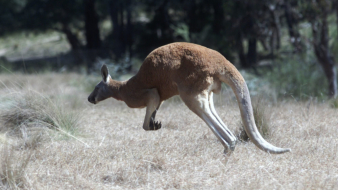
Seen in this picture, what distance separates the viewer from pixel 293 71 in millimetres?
13273

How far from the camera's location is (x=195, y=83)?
5125 mm

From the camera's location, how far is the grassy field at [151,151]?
168 inches

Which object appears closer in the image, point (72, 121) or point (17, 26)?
point (72, 121)

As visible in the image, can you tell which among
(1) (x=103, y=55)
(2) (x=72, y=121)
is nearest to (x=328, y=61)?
(2) (x=72, y=121)

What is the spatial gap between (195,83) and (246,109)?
0.71m

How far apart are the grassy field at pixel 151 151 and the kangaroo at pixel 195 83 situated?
37 cm

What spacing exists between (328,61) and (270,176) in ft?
29.2

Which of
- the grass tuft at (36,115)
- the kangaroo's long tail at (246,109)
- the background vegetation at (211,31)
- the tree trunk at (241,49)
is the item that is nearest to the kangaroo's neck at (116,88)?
the grass tuft at (36,115)

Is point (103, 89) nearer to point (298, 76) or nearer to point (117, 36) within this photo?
point (298, 76)

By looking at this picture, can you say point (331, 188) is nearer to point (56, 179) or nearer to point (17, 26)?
point (56, 179)

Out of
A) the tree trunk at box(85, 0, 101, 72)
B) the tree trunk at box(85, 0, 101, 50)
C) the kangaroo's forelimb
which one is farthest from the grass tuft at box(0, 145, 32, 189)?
the tree trunk at box(85, 0, 101, 50)

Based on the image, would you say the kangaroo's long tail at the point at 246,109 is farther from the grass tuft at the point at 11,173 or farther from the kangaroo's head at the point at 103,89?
the grass tuft at the point at 11,173

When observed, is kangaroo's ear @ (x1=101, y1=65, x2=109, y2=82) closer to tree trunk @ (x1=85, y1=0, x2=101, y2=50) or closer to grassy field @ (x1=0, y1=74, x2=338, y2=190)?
grassy field @ (x1=0, y1=74, x2=338, y2=190)

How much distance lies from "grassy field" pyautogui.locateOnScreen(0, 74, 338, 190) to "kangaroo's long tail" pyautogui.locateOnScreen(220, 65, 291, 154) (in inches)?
9.6
